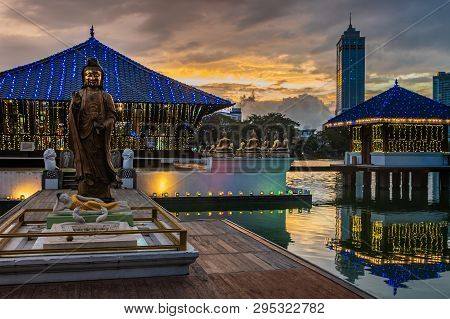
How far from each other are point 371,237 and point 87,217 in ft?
37.3

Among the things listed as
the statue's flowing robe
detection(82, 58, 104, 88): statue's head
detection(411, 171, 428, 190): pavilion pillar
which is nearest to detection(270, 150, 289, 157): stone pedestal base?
detection(411, 171, 428, 190): pavilion pillar

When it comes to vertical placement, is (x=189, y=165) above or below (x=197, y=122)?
below

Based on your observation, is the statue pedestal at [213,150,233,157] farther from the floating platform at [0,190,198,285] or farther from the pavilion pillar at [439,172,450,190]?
the pavilion pillar at [439,172,450,190]

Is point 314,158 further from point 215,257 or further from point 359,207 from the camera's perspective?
point 215,257

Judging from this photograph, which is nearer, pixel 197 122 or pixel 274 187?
pixel 274 187

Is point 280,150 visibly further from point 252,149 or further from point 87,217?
point 87,217

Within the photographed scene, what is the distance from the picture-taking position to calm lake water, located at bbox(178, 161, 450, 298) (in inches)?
462

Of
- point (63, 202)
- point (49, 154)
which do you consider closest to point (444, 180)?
point (49, 154)

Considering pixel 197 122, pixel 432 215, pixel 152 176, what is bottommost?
pixel 432 215

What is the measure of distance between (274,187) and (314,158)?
65.0 m

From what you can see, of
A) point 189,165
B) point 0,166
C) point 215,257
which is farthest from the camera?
point 189,165

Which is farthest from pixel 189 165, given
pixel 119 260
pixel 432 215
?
pixel 119 260

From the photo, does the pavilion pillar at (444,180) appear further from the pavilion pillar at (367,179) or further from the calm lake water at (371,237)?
the calm lake water at (371,237)

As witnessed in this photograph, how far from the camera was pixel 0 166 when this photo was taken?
27594 mm
